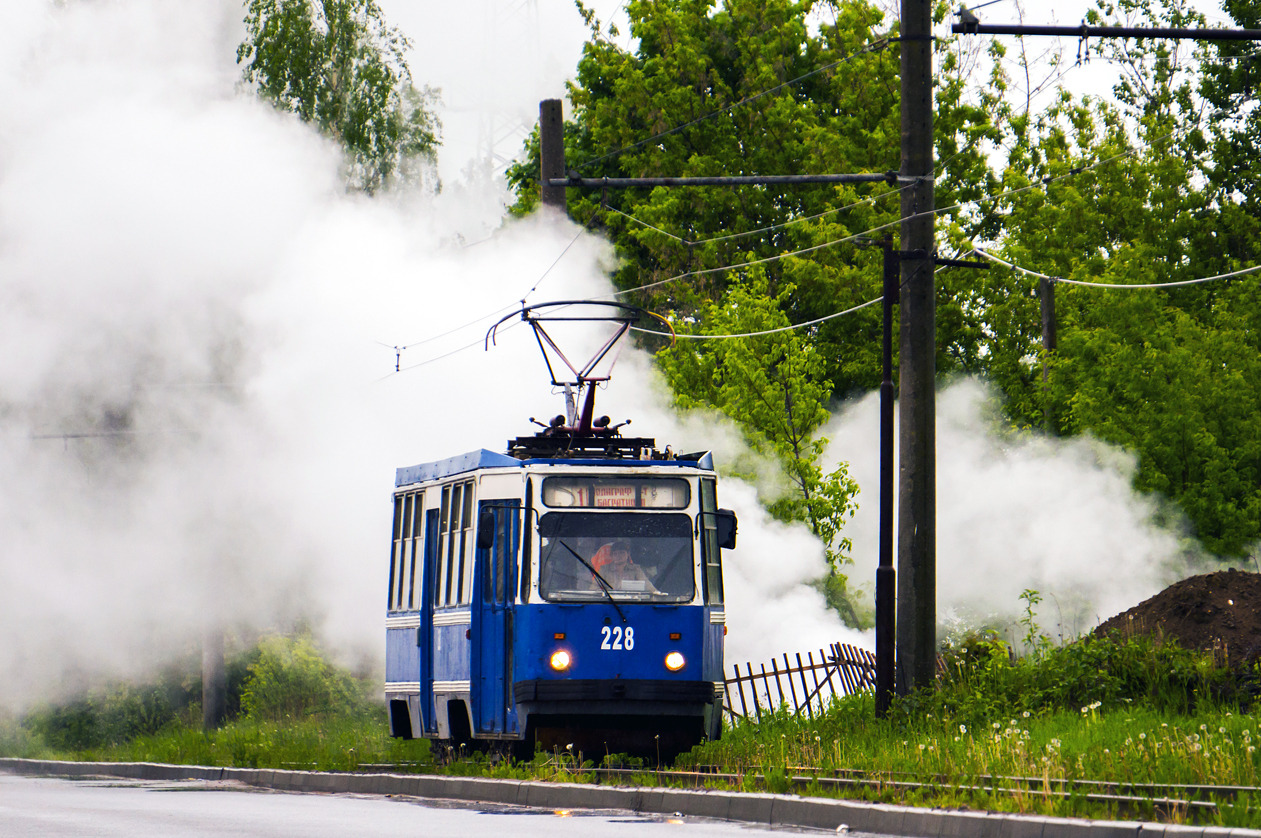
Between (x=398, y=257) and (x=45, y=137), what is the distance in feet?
22.9

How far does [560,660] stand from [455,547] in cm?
217

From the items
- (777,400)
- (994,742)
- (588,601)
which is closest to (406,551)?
(588,601)

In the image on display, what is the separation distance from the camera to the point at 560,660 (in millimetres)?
17141

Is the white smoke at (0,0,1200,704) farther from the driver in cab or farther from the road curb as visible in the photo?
the driver in cab

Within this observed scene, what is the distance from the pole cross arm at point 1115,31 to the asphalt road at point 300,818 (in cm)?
631

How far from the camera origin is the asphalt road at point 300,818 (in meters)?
12.5

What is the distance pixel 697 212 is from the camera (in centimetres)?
4275

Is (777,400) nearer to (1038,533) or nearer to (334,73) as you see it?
(1038,533)

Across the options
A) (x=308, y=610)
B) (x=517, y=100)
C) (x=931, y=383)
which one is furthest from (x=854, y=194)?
(x=517, y=100)

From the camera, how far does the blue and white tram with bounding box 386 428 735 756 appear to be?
17.2m

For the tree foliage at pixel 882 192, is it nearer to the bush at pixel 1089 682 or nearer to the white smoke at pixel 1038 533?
the white smoke at pixel 1038 533

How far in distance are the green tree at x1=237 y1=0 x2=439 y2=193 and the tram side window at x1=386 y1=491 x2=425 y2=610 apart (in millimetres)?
25942

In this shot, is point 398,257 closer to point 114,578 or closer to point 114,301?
point 114,301

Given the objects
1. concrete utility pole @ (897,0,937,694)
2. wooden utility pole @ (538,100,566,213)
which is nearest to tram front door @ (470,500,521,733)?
wooden utility pole @ (538,100,566,213)
